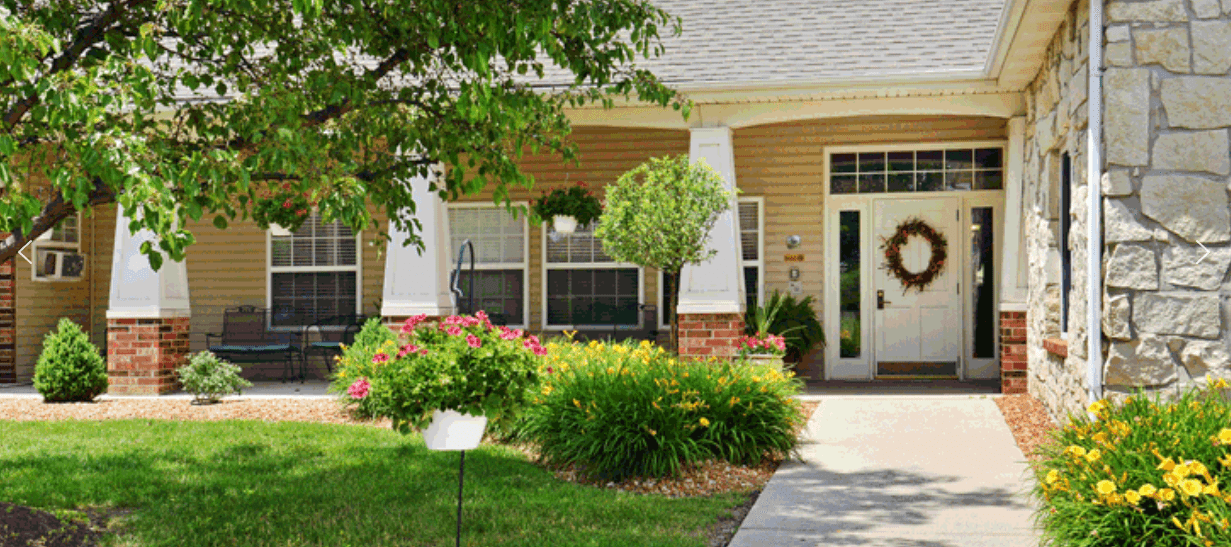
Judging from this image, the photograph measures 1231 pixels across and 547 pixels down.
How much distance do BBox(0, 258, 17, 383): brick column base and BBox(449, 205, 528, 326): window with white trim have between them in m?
4.91

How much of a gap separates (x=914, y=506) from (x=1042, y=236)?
150 inches

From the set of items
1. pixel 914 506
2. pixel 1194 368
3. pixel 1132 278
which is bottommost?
pixel 914 506

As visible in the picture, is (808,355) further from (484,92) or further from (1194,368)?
(484,92)

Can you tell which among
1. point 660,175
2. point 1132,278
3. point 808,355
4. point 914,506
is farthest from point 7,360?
point 1132,278

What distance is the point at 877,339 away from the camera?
11.3 meters

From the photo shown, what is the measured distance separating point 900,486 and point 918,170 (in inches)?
241

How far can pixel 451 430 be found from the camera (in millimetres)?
4469

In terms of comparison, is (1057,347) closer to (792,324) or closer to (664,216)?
(664,216)

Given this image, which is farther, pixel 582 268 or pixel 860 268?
pixel 582 268

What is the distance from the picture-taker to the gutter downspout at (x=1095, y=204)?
5.89 metres

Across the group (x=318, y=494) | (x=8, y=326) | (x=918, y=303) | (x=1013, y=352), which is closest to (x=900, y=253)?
(x=918, y=303)

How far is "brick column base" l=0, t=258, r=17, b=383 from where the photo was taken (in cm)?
1186

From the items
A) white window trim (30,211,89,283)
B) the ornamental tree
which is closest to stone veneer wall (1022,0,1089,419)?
the ornamental tree

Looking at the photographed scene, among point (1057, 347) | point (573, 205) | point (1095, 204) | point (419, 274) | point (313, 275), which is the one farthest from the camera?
point (313, 275)
